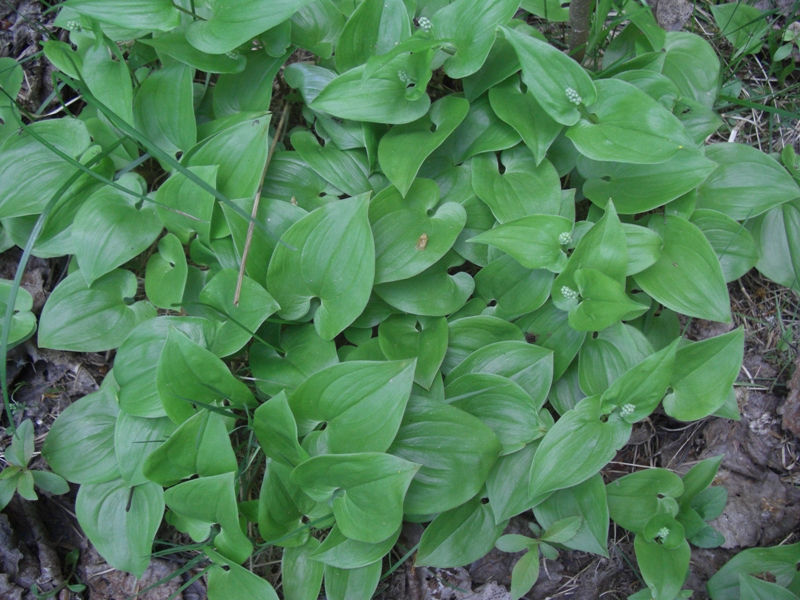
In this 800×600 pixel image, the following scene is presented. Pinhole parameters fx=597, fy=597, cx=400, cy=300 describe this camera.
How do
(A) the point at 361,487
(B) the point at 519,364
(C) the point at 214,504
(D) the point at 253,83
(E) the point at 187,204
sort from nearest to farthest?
(A) the point at 361,487
(C) the point at 214,504
(B) the point at 519,364
(E) the point at 187,204
(D) the point at 253,83

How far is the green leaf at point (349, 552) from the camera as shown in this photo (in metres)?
2.01

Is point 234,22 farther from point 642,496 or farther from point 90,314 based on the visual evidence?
point 642,496

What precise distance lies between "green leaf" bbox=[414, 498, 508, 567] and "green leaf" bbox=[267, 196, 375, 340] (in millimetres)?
758

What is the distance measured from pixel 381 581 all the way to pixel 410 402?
73 centimetres

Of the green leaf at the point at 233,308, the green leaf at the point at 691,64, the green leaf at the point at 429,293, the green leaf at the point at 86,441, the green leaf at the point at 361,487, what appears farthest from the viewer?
the green leaf at the point at 691,64

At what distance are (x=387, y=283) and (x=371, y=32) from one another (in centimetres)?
93

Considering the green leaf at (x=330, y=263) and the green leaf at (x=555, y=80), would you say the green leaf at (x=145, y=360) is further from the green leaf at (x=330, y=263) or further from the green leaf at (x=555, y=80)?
the green leaf at (x=555, y=80)

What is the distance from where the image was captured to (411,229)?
2139mm

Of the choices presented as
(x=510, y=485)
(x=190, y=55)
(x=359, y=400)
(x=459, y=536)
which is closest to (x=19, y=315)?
(x=190, y=55)

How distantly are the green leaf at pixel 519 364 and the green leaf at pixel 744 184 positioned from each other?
87 cm

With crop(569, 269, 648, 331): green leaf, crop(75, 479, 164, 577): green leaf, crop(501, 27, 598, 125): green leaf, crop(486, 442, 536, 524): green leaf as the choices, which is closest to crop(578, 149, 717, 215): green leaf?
crop(501, 27, 598, 125): green leaf

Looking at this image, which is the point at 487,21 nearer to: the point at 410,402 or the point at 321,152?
the point at 321,152

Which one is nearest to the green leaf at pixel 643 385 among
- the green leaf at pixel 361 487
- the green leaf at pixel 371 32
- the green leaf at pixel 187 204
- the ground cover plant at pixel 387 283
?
the ground cover plant at pixel 387 283

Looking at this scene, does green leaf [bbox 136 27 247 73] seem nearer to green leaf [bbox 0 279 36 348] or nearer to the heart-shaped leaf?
the heart-shaped leaf
